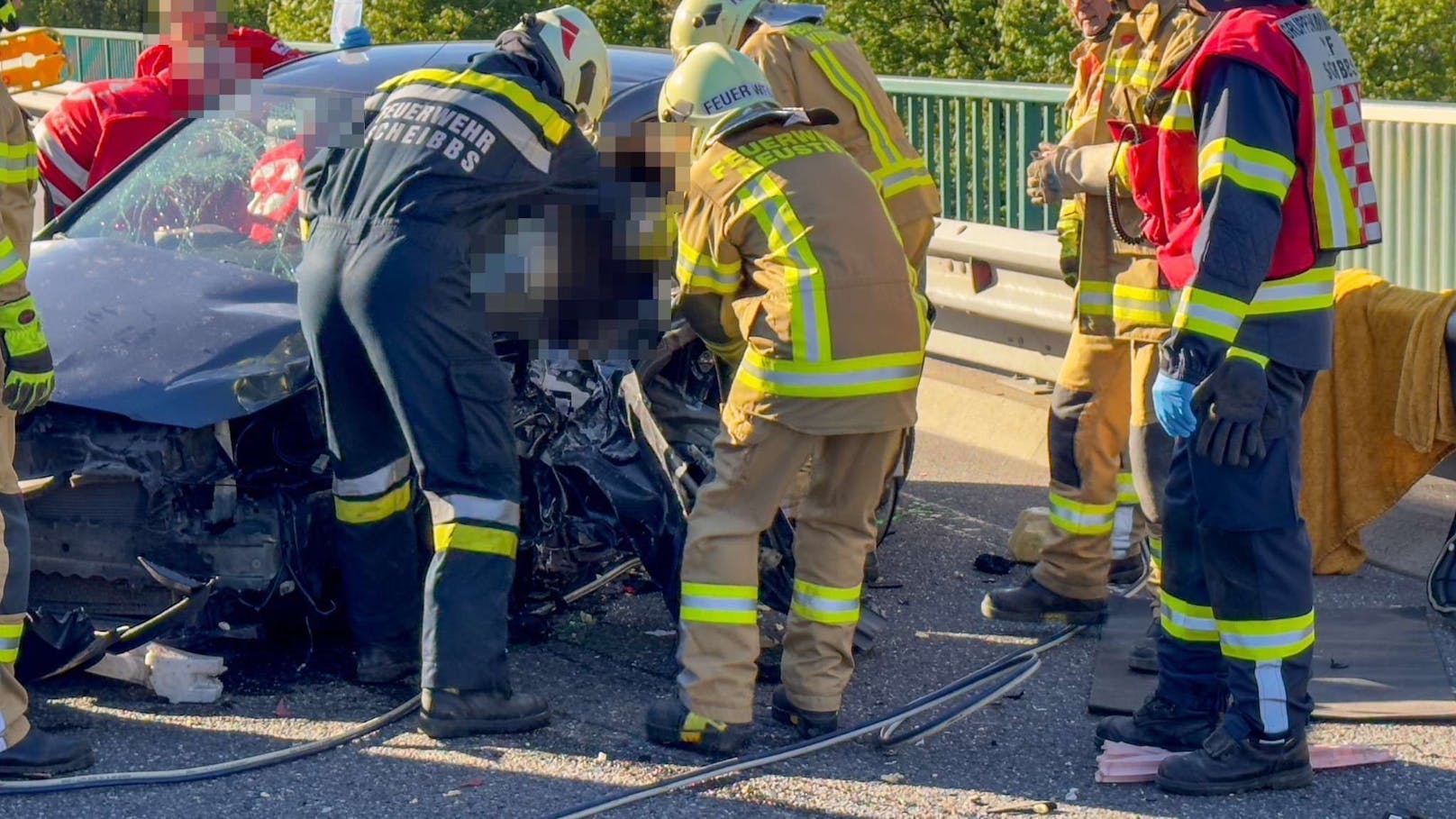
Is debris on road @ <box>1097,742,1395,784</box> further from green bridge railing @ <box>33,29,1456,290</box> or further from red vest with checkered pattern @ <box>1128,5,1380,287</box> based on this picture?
green bridge railing @ <box>33,29,1456,290</box>

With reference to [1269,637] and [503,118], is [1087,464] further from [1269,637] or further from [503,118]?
[503,118]

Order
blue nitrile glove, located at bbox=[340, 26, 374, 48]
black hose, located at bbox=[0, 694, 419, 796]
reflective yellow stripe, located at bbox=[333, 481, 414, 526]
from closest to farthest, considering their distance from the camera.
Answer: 1. black hose, located at bbox=[0, 694, 419, 796]
2. reflective yellow stripe, located at bbox=[333, 481, 414, 526]
3. blue nitrile glove, located at bbox=[340, 26, 374, 48]

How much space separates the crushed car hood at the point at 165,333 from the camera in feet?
16.2

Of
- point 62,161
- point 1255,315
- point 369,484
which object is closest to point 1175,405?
point 1255,315

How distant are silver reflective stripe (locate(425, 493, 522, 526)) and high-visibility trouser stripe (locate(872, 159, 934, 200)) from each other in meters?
Answer: 1.60

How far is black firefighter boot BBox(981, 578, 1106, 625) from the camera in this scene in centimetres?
561

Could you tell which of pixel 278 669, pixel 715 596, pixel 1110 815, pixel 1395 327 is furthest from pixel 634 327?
pixel 1395 327

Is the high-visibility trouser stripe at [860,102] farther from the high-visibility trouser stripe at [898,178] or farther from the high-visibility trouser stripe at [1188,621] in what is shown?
the high-visibility trouser stripe at [1188,621]

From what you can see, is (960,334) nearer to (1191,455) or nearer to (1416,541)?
(1416,541)

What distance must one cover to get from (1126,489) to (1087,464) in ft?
1.35

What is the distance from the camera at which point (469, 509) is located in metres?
4.77

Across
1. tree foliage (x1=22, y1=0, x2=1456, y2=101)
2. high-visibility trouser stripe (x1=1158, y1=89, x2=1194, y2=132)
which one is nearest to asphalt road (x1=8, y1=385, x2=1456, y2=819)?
high-visibility trouser stripe (x1=1158, y1=89, x2=1194, y2=132)

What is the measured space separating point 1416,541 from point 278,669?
359 centimetres

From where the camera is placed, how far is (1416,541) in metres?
5.95
